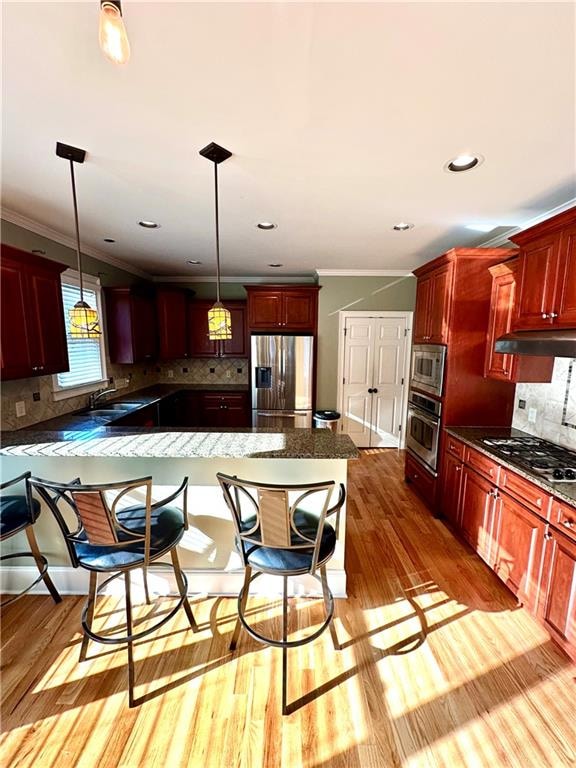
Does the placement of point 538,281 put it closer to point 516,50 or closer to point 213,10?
point 516,50

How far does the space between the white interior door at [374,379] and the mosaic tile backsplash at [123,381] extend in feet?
5.73

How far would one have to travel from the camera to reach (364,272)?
466 cm

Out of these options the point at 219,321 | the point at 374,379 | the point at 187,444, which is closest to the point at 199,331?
the point at 374,379

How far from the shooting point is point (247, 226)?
2.90 meters

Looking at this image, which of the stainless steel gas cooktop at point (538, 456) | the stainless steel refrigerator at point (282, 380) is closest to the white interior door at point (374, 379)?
the stainless steel refrigerator at point (282, 380)

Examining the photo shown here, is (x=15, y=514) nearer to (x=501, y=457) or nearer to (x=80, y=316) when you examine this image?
(x=80, y=316)

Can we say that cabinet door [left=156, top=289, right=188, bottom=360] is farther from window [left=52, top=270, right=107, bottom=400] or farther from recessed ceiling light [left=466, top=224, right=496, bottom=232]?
recessed ceiling light [left=466, top=224, right=496, bottom=232]

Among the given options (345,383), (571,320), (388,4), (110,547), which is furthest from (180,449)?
(345,383)

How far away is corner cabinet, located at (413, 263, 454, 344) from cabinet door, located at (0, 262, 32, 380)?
3.29 metres

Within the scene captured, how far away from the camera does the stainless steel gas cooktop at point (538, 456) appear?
6.13ft

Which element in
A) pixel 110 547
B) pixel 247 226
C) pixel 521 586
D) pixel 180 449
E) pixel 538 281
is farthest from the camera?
pixel 247 226

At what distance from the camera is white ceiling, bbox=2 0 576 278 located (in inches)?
39.9

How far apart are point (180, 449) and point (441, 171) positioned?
2180 mm

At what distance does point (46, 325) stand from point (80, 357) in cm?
107
